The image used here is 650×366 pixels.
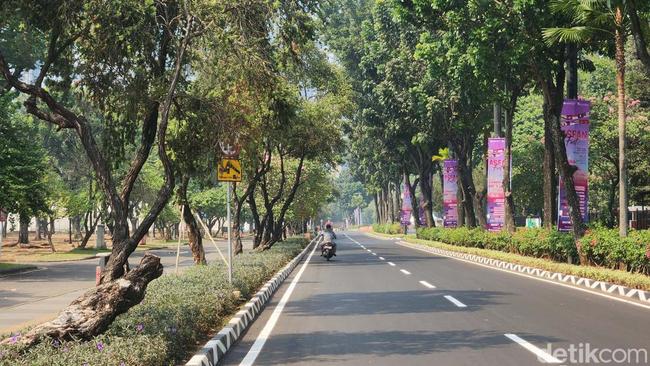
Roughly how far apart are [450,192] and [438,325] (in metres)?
29.5

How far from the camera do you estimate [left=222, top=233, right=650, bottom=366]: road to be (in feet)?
25.7

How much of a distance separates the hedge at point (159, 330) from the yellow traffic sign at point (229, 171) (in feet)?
6.84

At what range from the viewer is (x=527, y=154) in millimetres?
46125

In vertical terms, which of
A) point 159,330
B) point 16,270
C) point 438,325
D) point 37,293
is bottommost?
point 16,270

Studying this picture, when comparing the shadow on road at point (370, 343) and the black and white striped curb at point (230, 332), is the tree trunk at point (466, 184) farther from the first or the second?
the shadow on road at point (370, 343)

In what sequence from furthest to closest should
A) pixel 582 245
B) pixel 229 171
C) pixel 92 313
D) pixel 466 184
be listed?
pixel 466 184
pixel 582 245
pixel 229 171
pixel 92 313

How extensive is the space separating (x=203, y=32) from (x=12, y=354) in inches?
241

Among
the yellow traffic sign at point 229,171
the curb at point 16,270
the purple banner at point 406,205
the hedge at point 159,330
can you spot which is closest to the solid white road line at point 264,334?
the hedge at point 159,330

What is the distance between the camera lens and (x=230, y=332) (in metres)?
9.02

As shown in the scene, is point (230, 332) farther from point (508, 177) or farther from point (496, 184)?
point (496, 184)

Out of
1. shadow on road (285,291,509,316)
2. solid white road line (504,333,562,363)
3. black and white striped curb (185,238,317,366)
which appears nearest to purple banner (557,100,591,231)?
shadow on road (285,291,509,316)

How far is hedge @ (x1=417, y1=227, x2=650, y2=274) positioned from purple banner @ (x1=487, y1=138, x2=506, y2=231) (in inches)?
25.4

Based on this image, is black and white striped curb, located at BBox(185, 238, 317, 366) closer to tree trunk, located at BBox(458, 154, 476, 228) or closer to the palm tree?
the palm tree

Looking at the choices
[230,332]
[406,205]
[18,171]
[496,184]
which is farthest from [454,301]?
[406,205]
